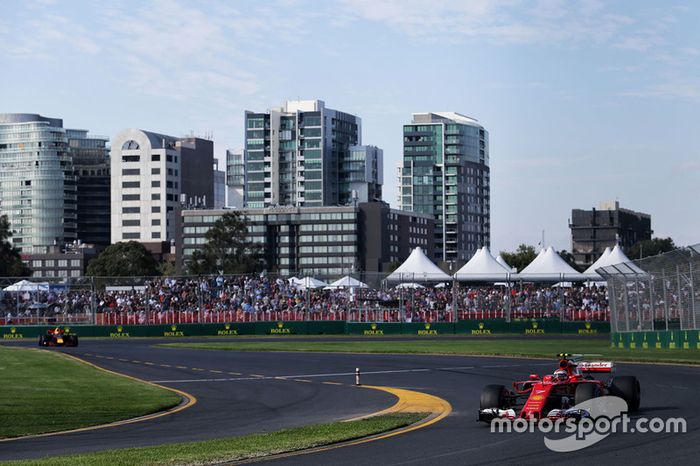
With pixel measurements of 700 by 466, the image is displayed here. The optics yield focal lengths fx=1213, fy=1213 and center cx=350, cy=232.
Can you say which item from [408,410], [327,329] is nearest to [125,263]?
[327,329]

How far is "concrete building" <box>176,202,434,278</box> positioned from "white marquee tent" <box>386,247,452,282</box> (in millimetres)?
100204

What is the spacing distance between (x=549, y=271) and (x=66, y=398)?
5273cm

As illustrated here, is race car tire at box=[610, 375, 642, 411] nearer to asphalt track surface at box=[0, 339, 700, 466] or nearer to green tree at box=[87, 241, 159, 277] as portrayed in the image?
asphalt track surface at box=[0, 339, 700, 466]

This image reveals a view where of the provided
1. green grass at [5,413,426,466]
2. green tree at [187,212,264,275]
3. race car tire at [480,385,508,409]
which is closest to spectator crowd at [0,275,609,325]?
race car tire at [480,385,508,409]

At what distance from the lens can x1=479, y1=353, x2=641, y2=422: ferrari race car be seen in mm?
18141

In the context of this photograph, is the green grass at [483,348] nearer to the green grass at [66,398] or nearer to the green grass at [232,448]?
the green grass at [66,398]

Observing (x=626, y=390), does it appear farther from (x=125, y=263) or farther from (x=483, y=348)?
(x=125, y=263)

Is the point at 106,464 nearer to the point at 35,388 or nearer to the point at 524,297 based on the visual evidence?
the point at 35,388

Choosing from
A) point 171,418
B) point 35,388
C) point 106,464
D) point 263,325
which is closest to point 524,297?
point 263,325

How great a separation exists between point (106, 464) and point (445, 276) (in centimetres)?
5917

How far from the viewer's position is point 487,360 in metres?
39.7

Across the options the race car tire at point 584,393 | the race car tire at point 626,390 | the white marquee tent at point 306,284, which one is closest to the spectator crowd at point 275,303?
the white marquee tent at point 306,284

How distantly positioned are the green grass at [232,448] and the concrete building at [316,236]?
161 m

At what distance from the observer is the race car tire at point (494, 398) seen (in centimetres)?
1856
